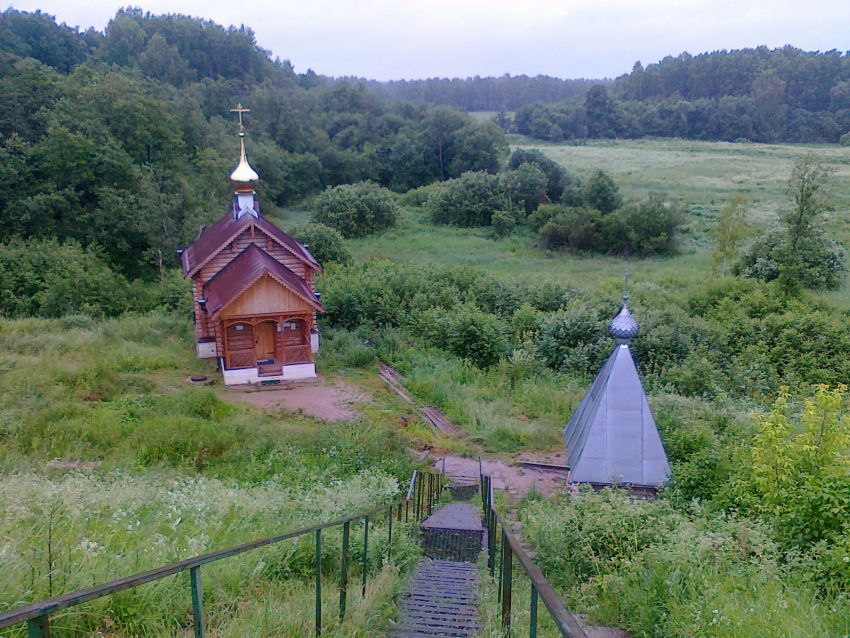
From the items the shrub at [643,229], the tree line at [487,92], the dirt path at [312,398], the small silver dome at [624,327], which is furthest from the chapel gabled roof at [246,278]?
the tree line at [487,92]

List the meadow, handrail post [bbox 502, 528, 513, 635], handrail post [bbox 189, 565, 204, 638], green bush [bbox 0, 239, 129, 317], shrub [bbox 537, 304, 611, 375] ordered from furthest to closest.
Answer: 1. green bush [bbox 0, 239, 129, 317]
2. shrub [bbox 537, 304, 611, 375]
3. the meadow
4. handrail post [bbox 502, 528, 513, 635]
5. handrail post [bbox 189, 565, 204, 638]

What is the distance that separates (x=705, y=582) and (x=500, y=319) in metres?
20.5

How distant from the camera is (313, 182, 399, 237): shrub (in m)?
46.0

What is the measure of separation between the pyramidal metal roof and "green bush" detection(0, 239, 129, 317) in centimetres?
2261

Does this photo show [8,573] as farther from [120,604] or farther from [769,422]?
[769,422]

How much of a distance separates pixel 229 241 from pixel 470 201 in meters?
32.5

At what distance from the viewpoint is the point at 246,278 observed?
18672 millimetres

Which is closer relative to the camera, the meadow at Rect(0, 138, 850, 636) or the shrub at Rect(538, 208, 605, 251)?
the meadow at Rect(0, 138, 850, 636)

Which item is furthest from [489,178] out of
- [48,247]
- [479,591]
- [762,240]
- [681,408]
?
[479,591]

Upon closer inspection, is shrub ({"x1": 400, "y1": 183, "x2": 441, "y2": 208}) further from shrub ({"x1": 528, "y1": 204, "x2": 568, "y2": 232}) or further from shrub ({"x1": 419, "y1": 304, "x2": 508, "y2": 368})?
shrub ({"x1": 419, "y1": 304, "x2": 508, "y2": 368})

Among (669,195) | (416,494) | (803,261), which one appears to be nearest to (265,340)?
(416,494)

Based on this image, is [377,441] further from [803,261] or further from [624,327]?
[803,261]

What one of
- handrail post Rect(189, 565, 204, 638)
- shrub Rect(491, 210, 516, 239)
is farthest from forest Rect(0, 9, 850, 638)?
handrail post Rect(189, 565, 204, 638)

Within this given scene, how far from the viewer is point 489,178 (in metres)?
51.3
